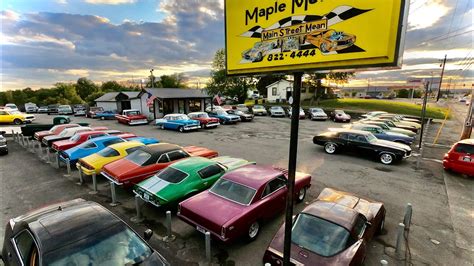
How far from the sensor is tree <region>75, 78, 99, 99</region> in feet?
242

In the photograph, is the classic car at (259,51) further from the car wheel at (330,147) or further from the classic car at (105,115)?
the classic car at (105,115)

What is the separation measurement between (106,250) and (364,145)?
12.7m

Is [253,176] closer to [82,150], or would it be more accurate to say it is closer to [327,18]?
[327,18]

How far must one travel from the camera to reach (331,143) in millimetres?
13547

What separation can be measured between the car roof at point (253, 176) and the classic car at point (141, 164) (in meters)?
3.18

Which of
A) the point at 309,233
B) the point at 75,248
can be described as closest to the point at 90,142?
the point at 75,248

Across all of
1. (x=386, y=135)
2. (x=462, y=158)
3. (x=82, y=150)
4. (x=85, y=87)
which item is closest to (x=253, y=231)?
(x=82, y=150)

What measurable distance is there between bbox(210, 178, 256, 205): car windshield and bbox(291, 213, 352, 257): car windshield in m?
1.41

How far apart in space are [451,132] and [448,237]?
2076 cm

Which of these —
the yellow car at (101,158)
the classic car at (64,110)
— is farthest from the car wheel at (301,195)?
the classic car at (64,110)

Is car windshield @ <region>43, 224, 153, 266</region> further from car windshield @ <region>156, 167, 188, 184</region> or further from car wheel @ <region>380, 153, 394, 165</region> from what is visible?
car wheel @ <region>380, 153, 394, 165</region>

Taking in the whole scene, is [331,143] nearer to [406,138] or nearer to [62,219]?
[406,138]

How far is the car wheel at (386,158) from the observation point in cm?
1172

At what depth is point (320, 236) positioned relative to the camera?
14.1ft
